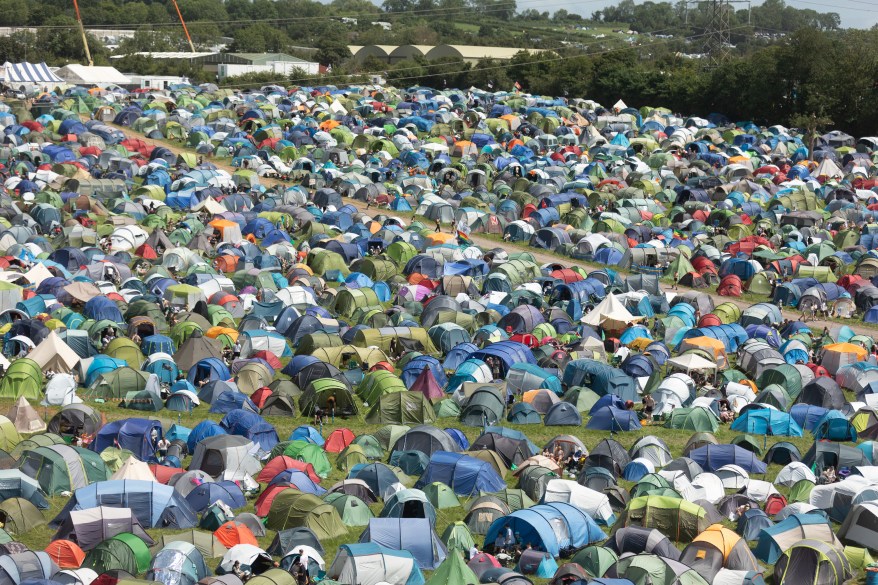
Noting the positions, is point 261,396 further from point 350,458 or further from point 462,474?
point 462,474

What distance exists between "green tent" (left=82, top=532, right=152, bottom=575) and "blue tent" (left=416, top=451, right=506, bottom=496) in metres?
5.88

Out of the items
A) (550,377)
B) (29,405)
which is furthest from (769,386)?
(29,405)

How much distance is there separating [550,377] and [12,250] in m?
18.3

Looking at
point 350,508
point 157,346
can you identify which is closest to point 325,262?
point 157,346

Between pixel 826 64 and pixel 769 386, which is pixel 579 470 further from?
pixel 826 64

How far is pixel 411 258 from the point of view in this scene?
39.2 m

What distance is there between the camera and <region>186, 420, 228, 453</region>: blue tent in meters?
23.4

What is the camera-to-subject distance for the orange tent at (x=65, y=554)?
59.4 ft

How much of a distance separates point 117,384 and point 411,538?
34.8 ft

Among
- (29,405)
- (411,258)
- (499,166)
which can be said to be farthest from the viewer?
(499,166)

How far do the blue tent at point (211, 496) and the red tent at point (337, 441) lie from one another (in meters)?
3.15

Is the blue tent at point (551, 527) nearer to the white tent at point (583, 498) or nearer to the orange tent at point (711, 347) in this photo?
the white tent at point (583, 498)

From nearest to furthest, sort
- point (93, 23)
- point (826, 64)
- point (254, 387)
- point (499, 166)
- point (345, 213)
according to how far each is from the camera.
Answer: point (254, 387), point (345, 213), point (499, 166), point (826, 64), point (93, 23)

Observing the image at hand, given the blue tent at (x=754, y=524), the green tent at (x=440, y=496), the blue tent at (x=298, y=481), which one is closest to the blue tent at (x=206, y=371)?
the blue tent at (x=298, y=481)
